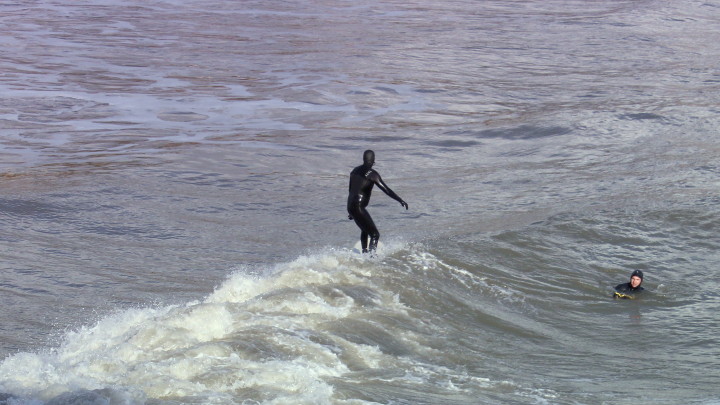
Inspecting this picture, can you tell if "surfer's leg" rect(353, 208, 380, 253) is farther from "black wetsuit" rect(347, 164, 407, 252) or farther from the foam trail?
Answer: the foam trail

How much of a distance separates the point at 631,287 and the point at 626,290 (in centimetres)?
9

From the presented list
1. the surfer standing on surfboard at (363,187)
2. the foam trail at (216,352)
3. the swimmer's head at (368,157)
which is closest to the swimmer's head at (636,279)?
the surfer standing on surfboard at (363,187)

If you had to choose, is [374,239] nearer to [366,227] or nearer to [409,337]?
[366,227]

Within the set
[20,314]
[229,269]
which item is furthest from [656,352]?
[20,314]

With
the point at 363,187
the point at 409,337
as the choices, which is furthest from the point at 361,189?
the point at 409,337

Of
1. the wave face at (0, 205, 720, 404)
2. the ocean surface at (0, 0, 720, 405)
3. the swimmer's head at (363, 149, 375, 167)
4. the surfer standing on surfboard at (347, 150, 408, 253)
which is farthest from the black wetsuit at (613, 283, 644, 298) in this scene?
the swimmer's head at (363, 149, 375, 167)

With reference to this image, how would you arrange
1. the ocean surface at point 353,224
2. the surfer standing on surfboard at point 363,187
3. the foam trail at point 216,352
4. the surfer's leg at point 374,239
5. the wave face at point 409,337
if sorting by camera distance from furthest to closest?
the surfer's leg at point 374,239
the surfer standing on surfboard at point 363,187
the ocean surface at point 353,224
the wave face at point 409,337
the foam trail at point 216,352

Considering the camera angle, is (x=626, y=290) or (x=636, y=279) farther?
(x=626, y=290)

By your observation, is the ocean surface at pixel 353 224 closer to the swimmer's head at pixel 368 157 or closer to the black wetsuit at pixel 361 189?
the black wetsuit at pixel 361 189

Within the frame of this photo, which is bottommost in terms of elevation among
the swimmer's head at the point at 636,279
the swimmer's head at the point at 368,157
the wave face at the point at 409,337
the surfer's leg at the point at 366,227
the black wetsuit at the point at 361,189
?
the wave face at the point at 409,337

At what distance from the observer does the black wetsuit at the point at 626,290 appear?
43.7ft

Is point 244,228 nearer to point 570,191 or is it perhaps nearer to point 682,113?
point 570,191

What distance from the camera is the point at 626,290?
43.8 ft

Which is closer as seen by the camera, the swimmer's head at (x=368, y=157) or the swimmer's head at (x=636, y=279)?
the swimmer's head at (x=368, y=157)
